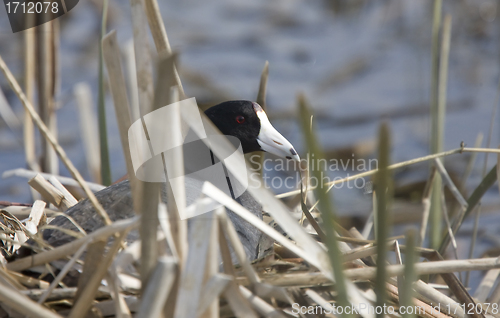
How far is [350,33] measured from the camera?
5480mm

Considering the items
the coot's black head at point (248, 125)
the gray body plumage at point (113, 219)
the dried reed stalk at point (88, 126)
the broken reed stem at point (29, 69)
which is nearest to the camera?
the gray body plumage at point (113, 219)

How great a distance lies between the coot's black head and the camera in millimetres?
1998

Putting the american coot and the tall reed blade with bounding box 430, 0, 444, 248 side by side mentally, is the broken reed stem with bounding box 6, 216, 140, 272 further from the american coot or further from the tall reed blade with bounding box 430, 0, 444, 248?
the tall reed blade with bounding box 430, 0, 444, 248

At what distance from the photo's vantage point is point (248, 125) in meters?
2.04

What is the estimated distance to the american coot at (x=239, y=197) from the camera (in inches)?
61.1

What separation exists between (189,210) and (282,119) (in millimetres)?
2998

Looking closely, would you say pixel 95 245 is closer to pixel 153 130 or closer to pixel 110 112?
pixel 153 130

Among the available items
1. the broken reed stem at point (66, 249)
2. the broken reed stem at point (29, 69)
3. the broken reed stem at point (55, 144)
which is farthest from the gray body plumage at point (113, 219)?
the broken reed stem at point (29, 69)

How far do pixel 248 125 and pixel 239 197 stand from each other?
0.28 meters

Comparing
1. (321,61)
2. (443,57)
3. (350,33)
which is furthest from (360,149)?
(350,33)

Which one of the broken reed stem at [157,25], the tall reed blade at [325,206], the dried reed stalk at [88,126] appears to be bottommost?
the dried reed stalk at [88,126]

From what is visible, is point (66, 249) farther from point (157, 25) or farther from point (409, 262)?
point (409, 262)

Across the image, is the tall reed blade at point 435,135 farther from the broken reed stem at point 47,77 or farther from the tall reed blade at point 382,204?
the broken reed stem at point 47,77

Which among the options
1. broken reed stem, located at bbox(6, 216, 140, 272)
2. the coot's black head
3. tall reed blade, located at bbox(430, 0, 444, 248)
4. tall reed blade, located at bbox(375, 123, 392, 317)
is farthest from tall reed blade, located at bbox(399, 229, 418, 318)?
tall reed blade, located at bbox(430, 0, 444, 248)
